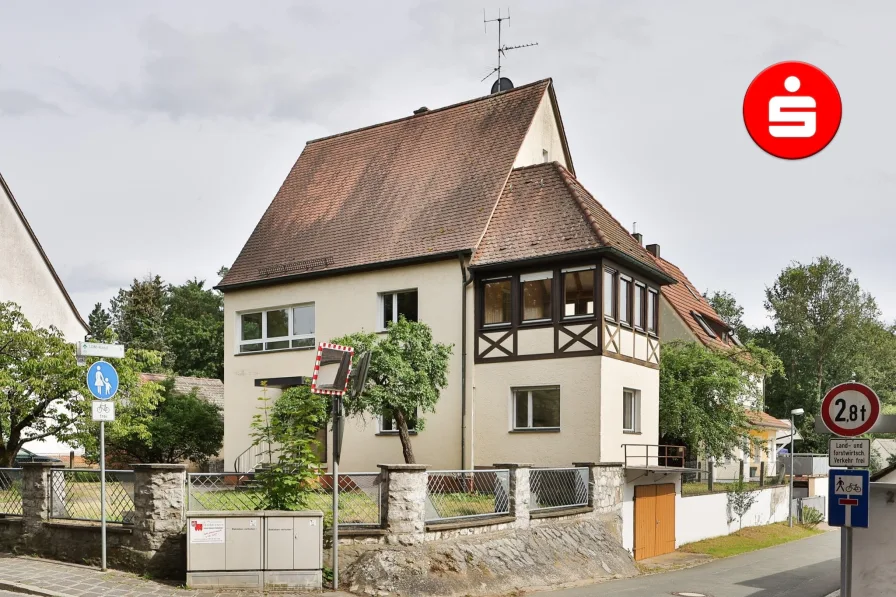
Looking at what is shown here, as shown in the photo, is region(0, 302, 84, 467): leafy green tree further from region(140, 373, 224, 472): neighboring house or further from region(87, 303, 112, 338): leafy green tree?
region(87, 303, 112, 338): leafy green tree

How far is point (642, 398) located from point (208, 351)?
4687 cm

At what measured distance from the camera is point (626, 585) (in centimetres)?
1877

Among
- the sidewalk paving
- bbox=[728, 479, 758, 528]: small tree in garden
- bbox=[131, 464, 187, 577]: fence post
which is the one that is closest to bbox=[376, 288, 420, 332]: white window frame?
bbox=[131, 464, 187, 577]: fence post

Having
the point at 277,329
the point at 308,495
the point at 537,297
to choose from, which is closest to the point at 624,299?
the point at 537,297

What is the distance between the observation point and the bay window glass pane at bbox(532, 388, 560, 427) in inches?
928

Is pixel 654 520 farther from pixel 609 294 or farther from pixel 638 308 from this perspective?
pixel 609 294

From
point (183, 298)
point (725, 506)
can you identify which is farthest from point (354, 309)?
point (183, 298)

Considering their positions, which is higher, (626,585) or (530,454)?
(530,454)

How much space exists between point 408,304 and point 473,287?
2.25 meters

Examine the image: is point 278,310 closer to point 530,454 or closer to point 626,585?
point 530,454

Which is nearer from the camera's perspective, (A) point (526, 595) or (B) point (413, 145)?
(A) point (526, 595)

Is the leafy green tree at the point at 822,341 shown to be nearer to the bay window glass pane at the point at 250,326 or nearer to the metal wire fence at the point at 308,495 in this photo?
the bay window glass pane at the point at 250,326

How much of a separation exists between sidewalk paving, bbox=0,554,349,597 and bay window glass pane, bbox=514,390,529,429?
10.4m

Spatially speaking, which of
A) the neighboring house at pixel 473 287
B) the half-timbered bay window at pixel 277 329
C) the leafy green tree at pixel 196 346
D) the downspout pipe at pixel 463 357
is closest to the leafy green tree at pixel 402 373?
the downspout pipe at pixel 463 357
